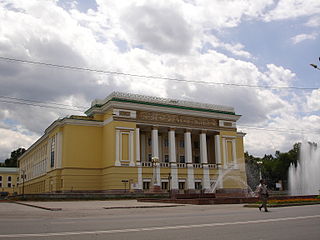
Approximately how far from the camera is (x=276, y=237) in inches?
372

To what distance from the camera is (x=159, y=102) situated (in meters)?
53.7

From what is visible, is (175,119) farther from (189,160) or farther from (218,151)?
(218,151)

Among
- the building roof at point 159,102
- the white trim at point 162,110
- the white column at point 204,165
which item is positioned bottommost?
the white column at point 204,165

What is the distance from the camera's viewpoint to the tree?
134250 millimetres

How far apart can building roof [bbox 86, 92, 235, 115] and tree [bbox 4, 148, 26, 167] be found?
90.2m

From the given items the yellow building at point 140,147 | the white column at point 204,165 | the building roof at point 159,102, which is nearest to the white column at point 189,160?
the yellow building at point 140,147

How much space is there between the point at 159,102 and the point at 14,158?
100850 mm

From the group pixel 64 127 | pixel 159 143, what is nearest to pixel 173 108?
pixel 159 143

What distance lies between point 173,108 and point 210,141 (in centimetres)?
1229

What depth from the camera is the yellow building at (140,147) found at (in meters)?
49.8

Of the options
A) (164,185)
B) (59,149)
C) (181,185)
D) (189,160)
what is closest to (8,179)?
(59,149)

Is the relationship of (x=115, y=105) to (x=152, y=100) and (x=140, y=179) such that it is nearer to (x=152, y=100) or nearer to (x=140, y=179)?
(x=152, y=100)

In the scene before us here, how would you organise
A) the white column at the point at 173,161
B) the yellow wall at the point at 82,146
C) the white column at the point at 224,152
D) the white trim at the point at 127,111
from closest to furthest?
the white trim at the point at 127,111 < the yellow wall at the point at 82,146 < the white column at the point at 173,161 < the white column at the point at 224,152

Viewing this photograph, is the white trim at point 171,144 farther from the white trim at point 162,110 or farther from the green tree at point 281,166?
the green tree at point 281,166
